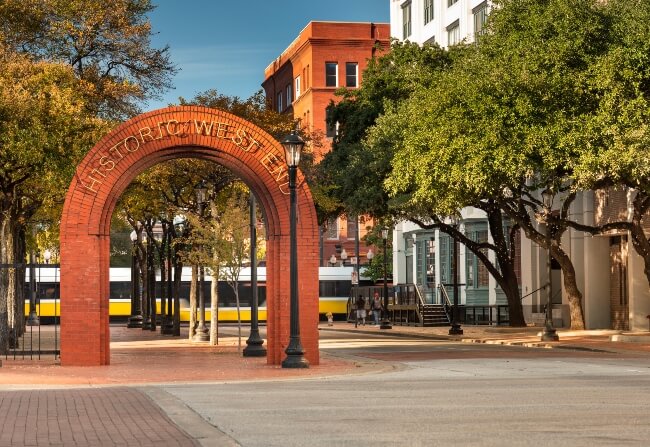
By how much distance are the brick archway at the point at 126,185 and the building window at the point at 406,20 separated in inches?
1958

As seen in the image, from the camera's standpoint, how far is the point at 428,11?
245 ft

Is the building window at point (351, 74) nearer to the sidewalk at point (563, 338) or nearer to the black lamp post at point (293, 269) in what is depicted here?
the sidewalk at point (563, 338)

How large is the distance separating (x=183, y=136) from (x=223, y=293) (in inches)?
1913

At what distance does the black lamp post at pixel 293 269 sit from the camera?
27453mm

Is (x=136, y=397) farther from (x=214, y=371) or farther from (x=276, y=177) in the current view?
(x=276, y=177)

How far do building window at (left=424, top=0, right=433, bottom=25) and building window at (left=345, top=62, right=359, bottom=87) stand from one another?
26705mm

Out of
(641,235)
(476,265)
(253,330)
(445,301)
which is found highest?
(476,265)

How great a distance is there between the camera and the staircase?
211ft

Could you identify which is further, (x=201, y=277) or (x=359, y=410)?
(x=201, y=277)

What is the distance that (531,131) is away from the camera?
3638 cm

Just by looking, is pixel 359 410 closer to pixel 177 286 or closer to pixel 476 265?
pixel 177 286

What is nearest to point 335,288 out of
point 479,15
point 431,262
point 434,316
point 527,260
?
point 431,262

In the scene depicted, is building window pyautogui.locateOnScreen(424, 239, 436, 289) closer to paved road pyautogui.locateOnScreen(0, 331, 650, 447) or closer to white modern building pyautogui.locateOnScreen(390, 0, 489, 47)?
white modern building pyautogui.locateOnScreen(390, 0, 489, 47)

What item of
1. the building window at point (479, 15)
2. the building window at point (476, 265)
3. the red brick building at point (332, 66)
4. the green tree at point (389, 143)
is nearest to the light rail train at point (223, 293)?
the building window at point (476, 265)
